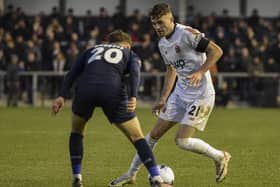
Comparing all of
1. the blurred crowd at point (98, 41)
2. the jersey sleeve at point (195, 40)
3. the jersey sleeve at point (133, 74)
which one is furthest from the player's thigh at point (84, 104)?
the blurred crowd at point (98, 41)

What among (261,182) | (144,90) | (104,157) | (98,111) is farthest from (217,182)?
(144,90)

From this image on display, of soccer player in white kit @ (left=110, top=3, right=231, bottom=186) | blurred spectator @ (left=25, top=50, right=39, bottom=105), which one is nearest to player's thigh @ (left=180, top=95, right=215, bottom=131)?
soccer player in white kit @ (left=110, top=3, right=231, bottom=186)

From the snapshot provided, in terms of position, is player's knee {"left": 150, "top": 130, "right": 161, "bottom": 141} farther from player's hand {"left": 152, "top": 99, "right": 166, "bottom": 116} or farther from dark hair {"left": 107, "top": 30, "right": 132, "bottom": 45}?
dark hair {"left": 107, "top": 30, "right": 132, "bottom": 45}

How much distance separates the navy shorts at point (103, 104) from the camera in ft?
31.3

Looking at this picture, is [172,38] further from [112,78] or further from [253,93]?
Result: [253,93]

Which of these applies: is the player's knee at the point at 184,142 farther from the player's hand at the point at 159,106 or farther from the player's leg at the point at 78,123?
the player's leg at the point at 78,123

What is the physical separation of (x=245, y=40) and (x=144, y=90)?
151 inches

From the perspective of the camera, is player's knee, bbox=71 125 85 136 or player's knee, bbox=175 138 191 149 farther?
player's knee, bbox=175 138 191 149

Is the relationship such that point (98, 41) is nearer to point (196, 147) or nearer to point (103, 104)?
point (196, 147)

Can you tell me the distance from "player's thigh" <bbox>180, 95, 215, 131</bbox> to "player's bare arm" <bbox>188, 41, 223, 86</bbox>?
0.48m

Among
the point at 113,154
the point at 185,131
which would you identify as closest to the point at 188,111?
the point at 185,131

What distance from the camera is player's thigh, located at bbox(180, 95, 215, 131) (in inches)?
405

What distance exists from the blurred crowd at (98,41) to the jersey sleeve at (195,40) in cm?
1821

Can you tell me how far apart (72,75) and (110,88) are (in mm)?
440
